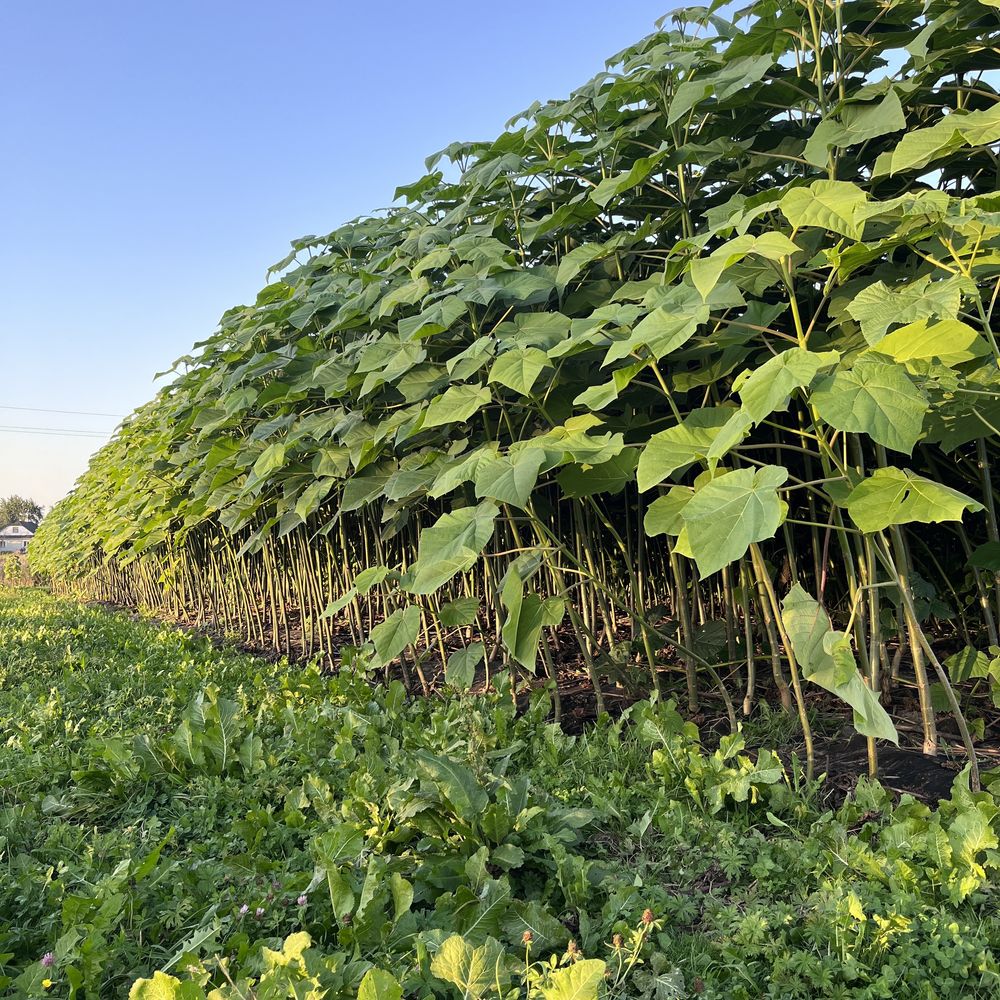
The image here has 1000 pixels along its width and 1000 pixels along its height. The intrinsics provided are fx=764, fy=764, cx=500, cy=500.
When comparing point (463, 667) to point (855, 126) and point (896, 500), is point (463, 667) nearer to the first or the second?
point (896, 500)

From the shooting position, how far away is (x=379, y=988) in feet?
3.43

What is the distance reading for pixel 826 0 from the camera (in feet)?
6.22

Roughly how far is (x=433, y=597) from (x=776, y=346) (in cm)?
223

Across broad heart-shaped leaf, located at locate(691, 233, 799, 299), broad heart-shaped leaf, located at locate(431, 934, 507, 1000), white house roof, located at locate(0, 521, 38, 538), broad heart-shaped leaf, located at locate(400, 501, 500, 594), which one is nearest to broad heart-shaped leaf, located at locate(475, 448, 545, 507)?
broad heart-shaped leaf, located at locate(400, 501, 500, 594)

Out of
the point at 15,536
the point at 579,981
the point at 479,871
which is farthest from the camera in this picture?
the point at 15,536

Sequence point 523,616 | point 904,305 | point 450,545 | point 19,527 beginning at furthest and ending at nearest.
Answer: point 19,527, point 523,616, point 450,545, point 904,305

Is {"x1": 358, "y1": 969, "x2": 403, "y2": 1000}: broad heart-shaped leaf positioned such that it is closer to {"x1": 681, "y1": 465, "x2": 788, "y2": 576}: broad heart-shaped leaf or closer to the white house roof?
{"x1": 681, "y1": 465, "x2": 788, "y2": 576}: broad heart-shaped leaf

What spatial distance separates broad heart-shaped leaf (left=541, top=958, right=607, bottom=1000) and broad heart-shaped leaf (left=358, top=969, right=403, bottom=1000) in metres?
0.21

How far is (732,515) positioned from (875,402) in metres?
0.32

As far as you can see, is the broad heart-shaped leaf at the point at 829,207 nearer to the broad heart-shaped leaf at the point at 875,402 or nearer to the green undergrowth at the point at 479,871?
the broad heart-shaped leaf at the point at 875,402

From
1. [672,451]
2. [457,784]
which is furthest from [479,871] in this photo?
[672,451]

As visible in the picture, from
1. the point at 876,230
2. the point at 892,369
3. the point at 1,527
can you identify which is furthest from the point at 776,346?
the point at 1,527

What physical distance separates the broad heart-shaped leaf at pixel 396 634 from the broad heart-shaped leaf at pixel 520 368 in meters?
0.76

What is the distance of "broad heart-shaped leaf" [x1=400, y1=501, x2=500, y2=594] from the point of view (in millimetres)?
1869
